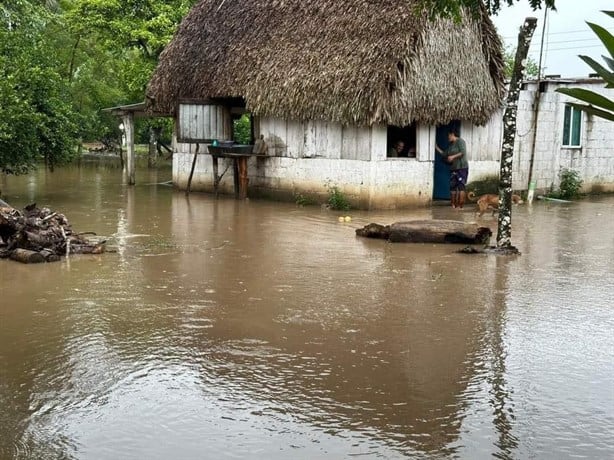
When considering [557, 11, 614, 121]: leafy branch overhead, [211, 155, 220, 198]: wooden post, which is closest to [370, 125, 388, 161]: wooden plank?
[211, 155, 220, 198]: wooden post

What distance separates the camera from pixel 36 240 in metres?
9.13

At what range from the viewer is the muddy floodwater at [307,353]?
13.3 ft

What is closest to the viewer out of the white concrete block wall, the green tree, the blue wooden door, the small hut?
the green tree

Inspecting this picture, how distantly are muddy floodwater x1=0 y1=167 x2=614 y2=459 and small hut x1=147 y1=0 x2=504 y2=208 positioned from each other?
481cm

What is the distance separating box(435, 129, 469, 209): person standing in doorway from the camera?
15383 mm

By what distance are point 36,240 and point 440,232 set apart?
5196mm

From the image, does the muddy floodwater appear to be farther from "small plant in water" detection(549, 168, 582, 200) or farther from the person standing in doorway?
"small plant in water" detection(549, 168, 582, 200)

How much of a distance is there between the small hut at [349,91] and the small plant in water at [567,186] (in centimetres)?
271

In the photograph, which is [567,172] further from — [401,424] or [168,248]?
[401,424]

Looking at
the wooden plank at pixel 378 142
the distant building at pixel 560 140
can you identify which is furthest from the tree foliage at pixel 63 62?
the distant building at pixel 560 140

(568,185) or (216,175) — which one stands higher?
(216,175)

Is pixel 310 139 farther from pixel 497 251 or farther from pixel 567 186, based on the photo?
pixel 497 251

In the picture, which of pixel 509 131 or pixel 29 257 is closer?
pixel 29 257

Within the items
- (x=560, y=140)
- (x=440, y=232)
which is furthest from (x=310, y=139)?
(x=560, y=140)
